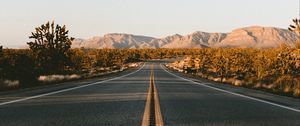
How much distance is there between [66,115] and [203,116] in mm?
2945

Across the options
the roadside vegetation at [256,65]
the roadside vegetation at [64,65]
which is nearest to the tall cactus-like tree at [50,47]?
the roadside vegetation at [64,65]

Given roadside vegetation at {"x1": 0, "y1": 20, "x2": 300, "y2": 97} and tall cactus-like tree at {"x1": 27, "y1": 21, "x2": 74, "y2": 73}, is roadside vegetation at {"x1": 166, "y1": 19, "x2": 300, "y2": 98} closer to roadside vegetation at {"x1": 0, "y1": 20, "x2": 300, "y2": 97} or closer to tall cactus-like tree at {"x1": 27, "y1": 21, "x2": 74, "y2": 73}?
roadside vegetation at {"x1": 0, "y1": 20, "x2": 300, "y2": 97}

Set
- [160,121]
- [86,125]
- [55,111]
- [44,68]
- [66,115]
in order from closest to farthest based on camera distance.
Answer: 1. [86,125]
2. [160,121]
3. [66,115]
4. [55,111]
5. [44,68]

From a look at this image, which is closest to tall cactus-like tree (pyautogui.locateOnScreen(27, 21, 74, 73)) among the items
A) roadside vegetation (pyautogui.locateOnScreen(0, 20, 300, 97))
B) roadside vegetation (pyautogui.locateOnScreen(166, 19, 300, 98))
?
roadside vegetation (pyautogui.locateOnScreen(0, 20, 300, 97))

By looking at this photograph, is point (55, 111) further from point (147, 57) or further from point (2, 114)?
point (147, 57)

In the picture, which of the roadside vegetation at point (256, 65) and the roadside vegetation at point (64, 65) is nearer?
the roadside vegetation at point (64, 65)

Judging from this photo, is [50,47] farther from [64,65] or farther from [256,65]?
[256,65]

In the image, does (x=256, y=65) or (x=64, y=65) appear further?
(x=256, y=65)

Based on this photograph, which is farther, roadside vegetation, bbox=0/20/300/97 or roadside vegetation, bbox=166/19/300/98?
roadside vegetation, bbox=166/19/300/98

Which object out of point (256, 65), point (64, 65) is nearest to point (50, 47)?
point (64, 65)

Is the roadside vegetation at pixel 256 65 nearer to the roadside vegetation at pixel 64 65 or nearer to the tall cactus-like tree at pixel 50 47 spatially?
the roadside vegetation at pixel 64 65

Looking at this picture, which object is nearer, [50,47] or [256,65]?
[50,47]

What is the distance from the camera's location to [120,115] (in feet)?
24.2

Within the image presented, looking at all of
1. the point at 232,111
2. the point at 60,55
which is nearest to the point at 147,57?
the point at 60,55
